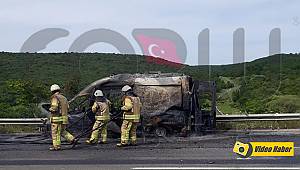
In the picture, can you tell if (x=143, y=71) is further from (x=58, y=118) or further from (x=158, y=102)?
(x=58, y=118)

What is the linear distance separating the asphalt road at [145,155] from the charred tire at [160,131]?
0.81 ft

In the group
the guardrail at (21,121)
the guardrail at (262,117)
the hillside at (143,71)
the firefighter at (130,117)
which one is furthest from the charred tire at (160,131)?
the guardrail at (21,121)

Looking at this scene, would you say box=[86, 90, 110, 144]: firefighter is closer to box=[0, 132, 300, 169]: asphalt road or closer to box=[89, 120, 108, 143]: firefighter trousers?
box=[89, 120, 108, 143]: firefighter trousers

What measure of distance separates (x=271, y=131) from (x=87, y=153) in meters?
6.17

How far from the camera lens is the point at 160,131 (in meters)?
12.7

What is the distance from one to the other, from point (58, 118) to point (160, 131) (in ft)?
9.59

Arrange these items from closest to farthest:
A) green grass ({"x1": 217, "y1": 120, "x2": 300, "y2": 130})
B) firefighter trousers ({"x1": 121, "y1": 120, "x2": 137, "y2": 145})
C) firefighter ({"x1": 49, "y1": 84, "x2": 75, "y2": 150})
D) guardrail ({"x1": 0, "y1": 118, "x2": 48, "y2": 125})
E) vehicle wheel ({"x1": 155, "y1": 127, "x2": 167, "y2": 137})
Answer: firefighter ({"x1": 49, "y1": 84, "x2": 75, "y2": 150}), firefighter trousers ({"x1": 121, "y1": 120, "x2": 137, "y2": 145}), vehicle wheel ({"x1": 155, "y1": 127, "x2": 167, "y2": 137}), guardrail ({"x1": 0, "y1": 118, "x2": 48, "y2": 125}), green grass ({"x1": 217, "y1": 120, "x2": 300, "y2": 130})

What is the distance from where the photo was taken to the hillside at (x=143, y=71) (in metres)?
20.6

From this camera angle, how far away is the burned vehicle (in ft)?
41.7

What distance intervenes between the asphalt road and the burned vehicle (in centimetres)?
39

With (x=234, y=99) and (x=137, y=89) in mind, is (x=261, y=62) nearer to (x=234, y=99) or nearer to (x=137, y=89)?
(x=234, y=99)

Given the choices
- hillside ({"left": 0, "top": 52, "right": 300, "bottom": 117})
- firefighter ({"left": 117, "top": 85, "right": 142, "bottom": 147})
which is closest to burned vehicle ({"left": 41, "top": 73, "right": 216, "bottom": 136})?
firefighter ({"left": 117, "top": 85, "right": 142, "bottom": 147})

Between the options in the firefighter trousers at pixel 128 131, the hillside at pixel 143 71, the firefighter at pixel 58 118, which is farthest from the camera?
the hillside at pixel 143 71

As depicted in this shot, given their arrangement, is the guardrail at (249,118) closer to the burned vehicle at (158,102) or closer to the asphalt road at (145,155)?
the burned vehicle at (158,102)
